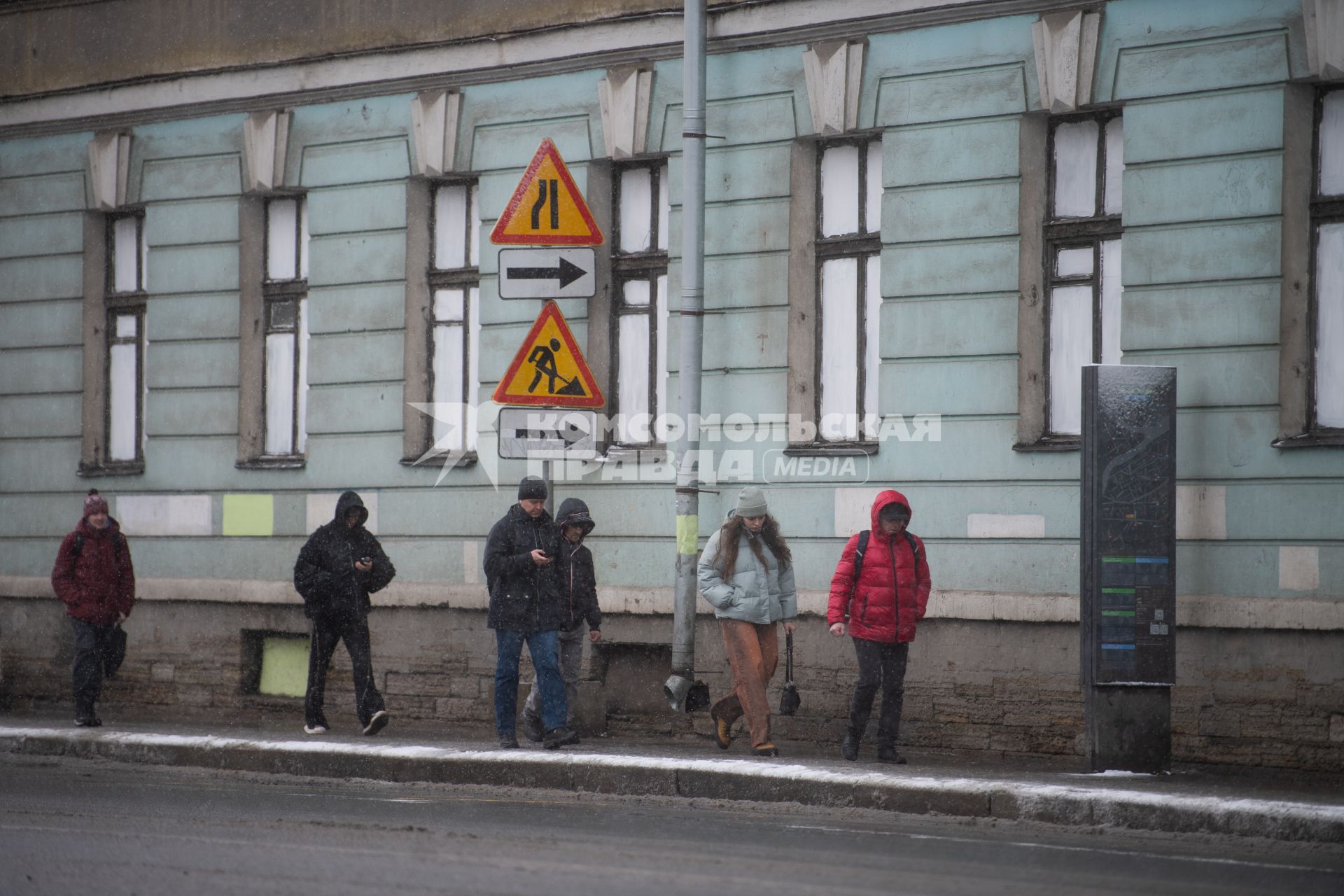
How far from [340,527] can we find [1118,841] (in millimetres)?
6755

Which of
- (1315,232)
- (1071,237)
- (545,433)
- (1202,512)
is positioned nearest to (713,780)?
(545,433)

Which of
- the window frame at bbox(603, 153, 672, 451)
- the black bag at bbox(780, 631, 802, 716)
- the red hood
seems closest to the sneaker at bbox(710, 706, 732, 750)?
the black bag at bbox(780, 631, 802, 716)

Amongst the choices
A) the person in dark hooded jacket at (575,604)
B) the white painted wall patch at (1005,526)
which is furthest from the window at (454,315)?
the white painted wall patch at (1005,526)

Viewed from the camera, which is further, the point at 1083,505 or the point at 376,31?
the point at 376,31

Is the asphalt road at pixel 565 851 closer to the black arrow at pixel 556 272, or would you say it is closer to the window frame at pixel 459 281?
the black arrow at pixel 556 272

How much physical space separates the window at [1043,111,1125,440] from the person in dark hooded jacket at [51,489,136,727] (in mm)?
7287

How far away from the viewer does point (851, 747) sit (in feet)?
42.1

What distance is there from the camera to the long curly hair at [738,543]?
13.0 m

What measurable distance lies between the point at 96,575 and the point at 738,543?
5.42 m

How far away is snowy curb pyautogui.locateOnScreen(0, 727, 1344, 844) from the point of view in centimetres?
999

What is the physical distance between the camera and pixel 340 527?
14.5 metres

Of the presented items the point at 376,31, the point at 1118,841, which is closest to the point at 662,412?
the point at 376,31

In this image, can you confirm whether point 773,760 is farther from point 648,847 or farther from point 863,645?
point 648,847

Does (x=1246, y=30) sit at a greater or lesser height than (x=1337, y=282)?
greater
